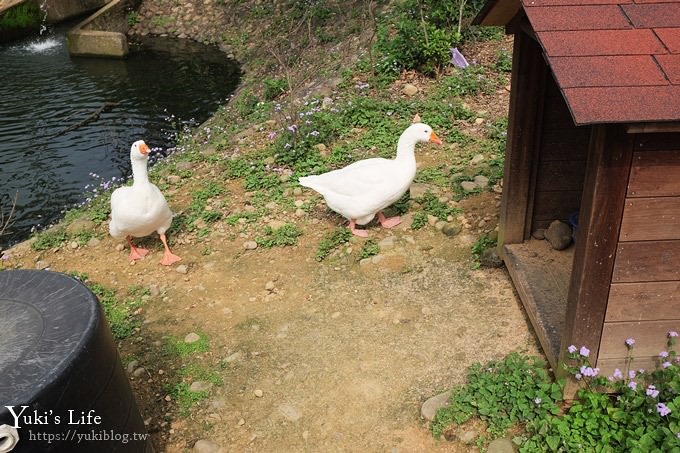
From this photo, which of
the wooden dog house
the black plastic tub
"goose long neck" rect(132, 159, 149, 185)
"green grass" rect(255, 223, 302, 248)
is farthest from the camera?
"green grass" rect(255, 223, 302, 248)

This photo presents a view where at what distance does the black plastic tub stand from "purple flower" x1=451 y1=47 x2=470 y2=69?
6.37 metres

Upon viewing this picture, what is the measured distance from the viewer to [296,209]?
6.05 meters

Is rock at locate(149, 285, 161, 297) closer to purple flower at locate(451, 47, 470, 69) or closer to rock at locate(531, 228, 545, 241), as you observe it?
rock at locate(531, 228, 545, 241)

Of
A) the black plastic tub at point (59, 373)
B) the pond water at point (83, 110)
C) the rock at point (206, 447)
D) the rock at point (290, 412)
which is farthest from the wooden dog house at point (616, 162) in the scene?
the pond water at point (83, 110)

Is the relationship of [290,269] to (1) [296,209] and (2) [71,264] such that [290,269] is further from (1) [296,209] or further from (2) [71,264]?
(2) [71,264]

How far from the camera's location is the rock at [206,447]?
12.0 feet

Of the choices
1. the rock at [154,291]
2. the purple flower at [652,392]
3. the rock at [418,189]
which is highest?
the purple flower at [652,392]

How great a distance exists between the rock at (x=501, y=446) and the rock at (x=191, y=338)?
86.6 inches

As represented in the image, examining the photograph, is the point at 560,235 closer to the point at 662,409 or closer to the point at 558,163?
the point at 558,163

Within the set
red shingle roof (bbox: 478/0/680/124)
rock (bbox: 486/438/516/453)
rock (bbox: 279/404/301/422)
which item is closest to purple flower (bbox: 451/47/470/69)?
red shingle roof (bbox: 478/0/680/124)

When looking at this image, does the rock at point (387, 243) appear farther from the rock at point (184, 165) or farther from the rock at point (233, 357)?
the rock at point (184, 165)

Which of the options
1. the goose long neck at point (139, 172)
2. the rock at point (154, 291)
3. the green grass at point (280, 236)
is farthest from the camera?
the green grass at point (280, 236)

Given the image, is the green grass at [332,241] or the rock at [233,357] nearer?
the rock at [233,357]

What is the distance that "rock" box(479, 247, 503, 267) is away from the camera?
4.87 m
